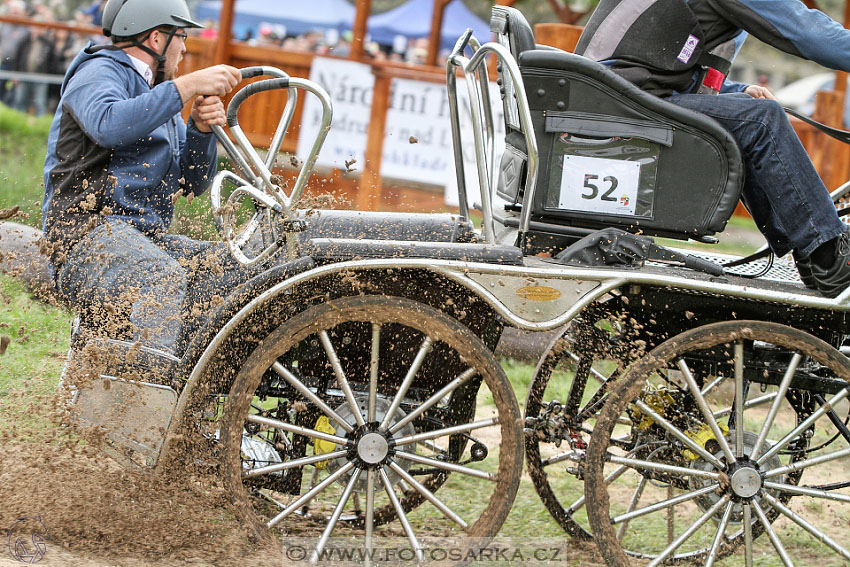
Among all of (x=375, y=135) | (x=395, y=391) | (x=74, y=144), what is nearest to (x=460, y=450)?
(x=395, y=391)

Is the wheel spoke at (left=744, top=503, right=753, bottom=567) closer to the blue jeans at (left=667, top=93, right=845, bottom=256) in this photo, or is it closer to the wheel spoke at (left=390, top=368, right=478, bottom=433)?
the blue jeans at (left=667, top=93, right=845, bottom=256)

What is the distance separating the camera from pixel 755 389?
6891 millimetres

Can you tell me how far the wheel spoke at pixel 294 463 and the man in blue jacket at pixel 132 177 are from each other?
25.3 inches

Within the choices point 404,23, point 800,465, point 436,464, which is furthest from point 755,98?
point 404,23

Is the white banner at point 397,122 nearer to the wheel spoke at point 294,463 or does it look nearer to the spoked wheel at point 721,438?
the spoked wheel at point 721,438

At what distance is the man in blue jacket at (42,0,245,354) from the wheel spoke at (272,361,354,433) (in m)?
0.59

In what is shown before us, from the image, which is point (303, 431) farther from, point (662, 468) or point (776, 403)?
point (776, 403)

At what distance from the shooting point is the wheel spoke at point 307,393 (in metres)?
3.43

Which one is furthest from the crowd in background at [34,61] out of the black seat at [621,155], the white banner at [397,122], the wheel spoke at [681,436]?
the wheel spoke at [681,436]

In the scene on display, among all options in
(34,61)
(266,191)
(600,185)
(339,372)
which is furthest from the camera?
(34,61)

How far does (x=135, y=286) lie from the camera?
149 inches

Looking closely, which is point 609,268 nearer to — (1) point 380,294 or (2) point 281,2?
(1) point 380,294

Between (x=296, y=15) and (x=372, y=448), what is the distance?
22450mm

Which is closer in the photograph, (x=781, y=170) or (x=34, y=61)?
(x=781, y=170)
